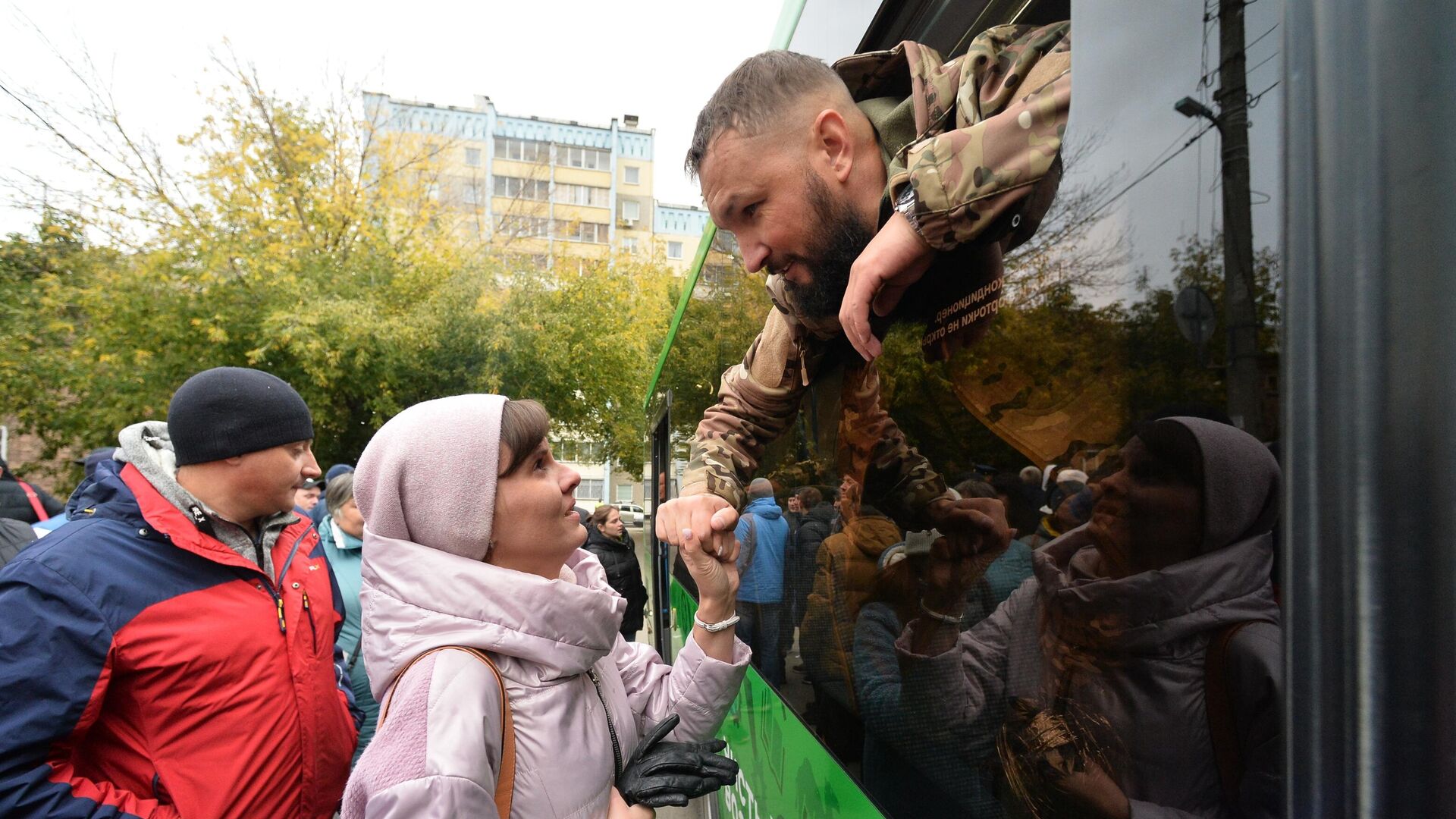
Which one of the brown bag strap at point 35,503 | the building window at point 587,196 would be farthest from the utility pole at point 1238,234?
the building window at point 587,196

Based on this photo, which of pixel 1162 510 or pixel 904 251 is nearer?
pixel 1162 510

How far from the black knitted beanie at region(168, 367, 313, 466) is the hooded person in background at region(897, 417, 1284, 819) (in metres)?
2.05

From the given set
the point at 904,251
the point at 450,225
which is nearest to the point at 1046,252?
the point at 904,251

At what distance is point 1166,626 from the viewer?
2.52 ft

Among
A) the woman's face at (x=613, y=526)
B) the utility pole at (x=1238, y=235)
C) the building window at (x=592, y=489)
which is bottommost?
the building window at (x=592, y=489)

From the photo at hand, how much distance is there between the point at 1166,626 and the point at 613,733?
1077 millimetres

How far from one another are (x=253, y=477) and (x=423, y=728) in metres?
1.38

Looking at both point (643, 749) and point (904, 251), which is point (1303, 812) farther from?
point (643, 749)

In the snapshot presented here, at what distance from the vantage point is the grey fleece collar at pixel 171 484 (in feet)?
6.87

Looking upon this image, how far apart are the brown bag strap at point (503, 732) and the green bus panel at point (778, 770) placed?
26.6 inches

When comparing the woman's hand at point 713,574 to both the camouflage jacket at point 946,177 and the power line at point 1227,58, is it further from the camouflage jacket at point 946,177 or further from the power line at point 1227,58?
the power line at point 1227,58

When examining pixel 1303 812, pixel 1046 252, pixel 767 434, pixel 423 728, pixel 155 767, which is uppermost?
pixel 1046 252

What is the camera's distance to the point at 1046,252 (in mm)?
992

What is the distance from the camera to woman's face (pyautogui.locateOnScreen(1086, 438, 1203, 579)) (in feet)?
2.41
